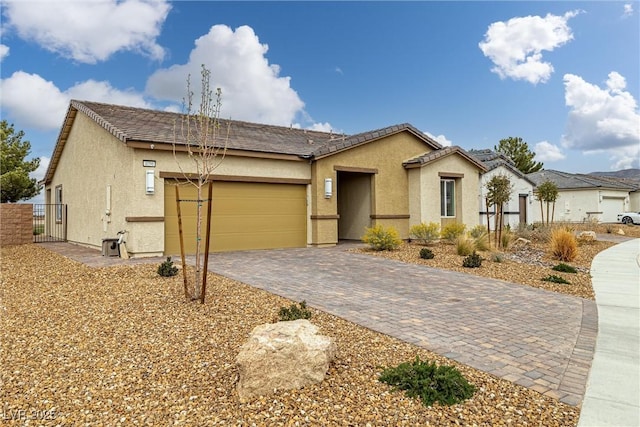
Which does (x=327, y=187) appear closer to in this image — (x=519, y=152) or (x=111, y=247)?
(x=111, y=247)

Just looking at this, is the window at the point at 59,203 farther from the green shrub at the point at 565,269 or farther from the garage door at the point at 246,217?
the green shrub at the point at 565,269

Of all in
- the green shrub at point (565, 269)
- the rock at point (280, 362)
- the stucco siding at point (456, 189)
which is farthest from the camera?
the stucco siding at point (456, 189)

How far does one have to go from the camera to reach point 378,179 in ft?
51.2

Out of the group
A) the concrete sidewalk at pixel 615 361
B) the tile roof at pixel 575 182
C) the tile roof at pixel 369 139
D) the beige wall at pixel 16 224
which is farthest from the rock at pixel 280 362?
the tile roof at pixel 575 182

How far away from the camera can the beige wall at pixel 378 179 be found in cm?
1429

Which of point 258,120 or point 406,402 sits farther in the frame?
point 258,120

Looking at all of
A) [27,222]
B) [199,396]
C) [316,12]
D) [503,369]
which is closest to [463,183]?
[316,12]

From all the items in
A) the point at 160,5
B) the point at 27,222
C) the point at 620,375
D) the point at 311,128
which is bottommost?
the point at 620,375

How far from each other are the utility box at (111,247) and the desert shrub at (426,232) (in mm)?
10014

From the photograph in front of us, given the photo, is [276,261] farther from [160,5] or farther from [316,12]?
[316,12]

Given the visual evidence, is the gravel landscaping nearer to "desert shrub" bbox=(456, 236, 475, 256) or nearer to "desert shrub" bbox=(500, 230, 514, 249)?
"desert shrub" bbox=(456, 236, 475, 256)

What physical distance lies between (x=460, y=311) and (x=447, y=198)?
1170cm

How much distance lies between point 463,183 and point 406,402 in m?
15.3

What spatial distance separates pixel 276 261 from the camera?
1072 centimetres
